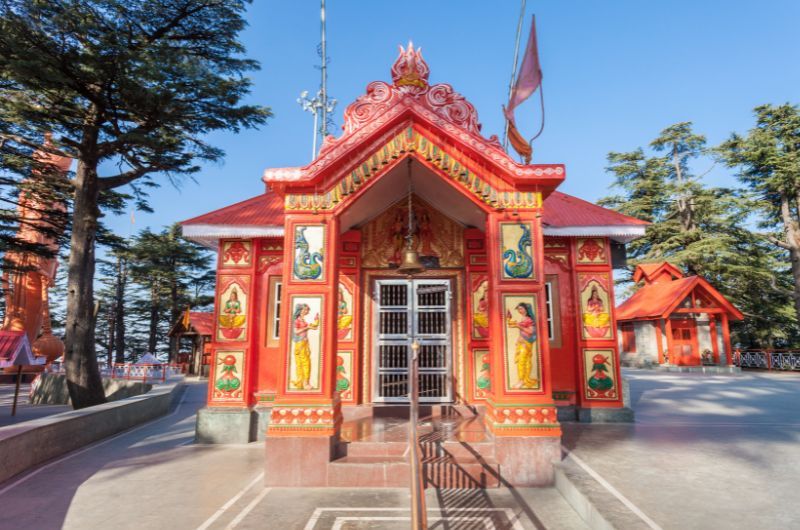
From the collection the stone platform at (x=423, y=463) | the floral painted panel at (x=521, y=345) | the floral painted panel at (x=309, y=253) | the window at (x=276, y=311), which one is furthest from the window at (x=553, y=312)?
the window at (x=276, y=311)

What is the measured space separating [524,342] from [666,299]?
70.7 feet

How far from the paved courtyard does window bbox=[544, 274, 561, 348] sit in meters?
1.91

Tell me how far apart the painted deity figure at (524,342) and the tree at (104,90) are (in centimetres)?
1357

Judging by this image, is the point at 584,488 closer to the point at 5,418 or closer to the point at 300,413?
the point at 300,413

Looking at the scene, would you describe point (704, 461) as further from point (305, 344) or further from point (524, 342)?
point (305, 344)

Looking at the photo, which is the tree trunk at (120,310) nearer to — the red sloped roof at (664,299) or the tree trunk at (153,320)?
the tree trunk at (153,320)

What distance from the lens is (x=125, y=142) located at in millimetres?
14203

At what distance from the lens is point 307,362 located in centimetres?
631

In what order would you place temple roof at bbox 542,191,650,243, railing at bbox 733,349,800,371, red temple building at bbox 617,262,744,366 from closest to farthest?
temple roof at bbox 542,191,650,243, red temple building at bbox 617,262,744,366, railing at bbox 733,349,800,371

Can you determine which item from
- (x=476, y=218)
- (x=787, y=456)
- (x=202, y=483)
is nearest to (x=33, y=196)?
(x=202, y=483)

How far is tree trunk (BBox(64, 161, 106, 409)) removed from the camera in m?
13.5

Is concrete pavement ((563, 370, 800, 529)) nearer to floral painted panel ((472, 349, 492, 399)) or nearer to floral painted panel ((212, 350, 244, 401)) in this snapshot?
floral painted panel ((472, 349, 492, 399))

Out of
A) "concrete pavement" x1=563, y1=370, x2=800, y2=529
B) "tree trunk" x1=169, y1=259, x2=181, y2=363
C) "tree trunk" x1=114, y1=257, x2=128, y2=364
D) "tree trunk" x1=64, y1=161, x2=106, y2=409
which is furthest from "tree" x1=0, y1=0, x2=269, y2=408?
"tree trunk" x1=114, y1=257, x2=128, y2=364

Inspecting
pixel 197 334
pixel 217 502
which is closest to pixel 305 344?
pixel 217 502
